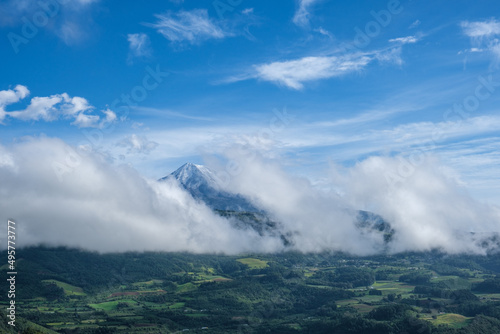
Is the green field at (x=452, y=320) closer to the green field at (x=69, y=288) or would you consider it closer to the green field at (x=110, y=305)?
the green field at (x=110, y=305)

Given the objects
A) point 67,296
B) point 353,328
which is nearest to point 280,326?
point 353,328

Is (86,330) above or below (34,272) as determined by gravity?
below

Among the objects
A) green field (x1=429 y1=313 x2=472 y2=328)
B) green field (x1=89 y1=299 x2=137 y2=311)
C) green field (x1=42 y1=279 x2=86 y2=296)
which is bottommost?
green field (x1=89 y1=299 x2=137 y2=311)

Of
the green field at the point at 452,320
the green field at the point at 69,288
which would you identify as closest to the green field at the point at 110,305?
the green field at the point at 69,288

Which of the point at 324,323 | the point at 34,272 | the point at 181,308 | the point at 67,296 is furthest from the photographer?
the point at 34,272

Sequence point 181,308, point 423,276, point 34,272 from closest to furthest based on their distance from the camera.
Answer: point 181,308 → point 34,272 → point 423,276

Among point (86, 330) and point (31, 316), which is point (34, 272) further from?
point (86, 330)

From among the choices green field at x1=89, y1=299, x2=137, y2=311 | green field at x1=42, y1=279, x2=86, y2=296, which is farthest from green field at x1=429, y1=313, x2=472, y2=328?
green field at x1=42, y1=279, x2=86, y2=296

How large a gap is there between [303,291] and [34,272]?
116907 millimetres

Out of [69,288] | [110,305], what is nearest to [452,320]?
[110,305]

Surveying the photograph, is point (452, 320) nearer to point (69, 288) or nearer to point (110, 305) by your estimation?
point (110, 305)

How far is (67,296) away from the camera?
6521 inches

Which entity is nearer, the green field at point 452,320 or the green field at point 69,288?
the green field at point 452,320

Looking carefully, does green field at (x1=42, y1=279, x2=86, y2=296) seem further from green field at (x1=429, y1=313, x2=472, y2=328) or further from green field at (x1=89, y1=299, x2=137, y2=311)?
green field at (x1=429, y1=313, x2=472, y2=328)
